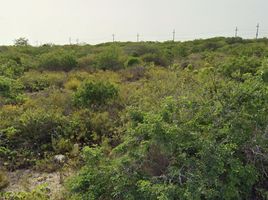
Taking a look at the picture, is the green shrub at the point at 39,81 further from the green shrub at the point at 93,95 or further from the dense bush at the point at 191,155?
the dense bush at the point at 191,155

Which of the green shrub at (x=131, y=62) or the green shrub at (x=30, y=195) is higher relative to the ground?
the green shrub at (x=131, y=62)

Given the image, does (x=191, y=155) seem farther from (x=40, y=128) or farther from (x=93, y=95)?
(x=93, y=95)

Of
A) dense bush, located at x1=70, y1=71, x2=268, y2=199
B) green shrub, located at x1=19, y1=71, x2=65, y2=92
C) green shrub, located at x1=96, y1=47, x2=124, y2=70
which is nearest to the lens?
dense bush, located at x1=70, y1=71, x2=268, y2=199

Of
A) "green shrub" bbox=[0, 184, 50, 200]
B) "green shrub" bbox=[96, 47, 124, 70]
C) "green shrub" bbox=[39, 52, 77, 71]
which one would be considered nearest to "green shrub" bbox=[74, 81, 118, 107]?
"green shrub" bbox=[0, 184, 50, 200]

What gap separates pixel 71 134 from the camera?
26.6 feet

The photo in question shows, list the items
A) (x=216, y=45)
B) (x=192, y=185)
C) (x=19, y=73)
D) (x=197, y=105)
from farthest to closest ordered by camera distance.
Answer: (x=216, y=45) → (x=19, y=73) → (x=197, y=105) → (x=192, y=185)

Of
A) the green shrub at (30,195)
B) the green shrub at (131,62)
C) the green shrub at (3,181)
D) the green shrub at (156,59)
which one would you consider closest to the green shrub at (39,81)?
the green shrub at (131,62)

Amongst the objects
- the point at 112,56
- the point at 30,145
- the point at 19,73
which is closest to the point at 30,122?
the point at 30,145

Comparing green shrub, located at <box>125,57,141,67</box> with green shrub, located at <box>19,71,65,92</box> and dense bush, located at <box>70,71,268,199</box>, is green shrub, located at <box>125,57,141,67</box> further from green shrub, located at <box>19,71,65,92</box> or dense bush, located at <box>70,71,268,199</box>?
dense bush, located at <box>70,71,268,199</box>

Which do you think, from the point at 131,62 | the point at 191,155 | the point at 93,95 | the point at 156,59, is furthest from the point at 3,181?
the point at 156,59

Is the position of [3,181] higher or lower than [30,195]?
lower

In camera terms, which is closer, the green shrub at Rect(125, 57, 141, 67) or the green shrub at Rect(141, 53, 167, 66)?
the green shrub at Rect(125, 57, 141, 67)

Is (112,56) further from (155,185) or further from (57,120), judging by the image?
(155,185)

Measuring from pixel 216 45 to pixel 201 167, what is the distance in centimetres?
2496
